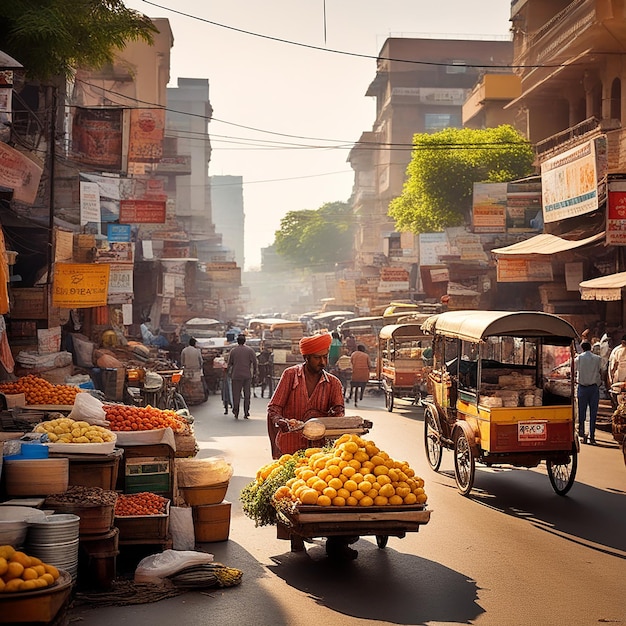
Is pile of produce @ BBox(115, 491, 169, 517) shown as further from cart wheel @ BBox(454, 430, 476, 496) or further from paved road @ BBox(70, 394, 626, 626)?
cart wheel @ BBox(454, 430, 476, 496)

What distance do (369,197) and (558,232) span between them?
7066cm

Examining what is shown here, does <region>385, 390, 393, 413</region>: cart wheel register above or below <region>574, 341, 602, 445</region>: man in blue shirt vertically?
below

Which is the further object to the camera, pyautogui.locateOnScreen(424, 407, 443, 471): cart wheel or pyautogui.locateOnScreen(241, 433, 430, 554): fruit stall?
pyautogui.locateOnScreen(424, 407, 443, 471): cart wheel

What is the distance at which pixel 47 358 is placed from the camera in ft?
60.0

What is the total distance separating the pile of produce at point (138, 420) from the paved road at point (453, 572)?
1.22 m

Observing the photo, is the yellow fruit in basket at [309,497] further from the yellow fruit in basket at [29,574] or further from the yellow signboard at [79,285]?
the yellow signboard at [79,285]

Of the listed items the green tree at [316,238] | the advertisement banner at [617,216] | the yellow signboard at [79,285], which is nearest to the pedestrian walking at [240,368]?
the yellow signboard at [79,285]

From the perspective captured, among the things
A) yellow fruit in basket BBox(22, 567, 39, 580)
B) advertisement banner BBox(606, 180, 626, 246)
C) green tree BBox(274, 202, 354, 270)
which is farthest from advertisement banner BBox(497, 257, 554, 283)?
green tree BBox(274, 202, 354, 270)

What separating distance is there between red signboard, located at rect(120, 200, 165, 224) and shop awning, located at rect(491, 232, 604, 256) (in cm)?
1058

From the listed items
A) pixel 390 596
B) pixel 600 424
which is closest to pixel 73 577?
pixel 390 596

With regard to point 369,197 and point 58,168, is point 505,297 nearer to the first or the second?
point 58,168

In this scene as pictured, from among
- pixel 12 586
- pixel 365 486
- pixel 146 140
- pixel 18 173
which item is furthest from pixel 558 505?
pixel 146 140

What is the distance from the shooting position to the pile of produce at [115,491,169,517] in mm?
8297

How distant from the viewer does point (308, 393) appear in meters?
9.41
